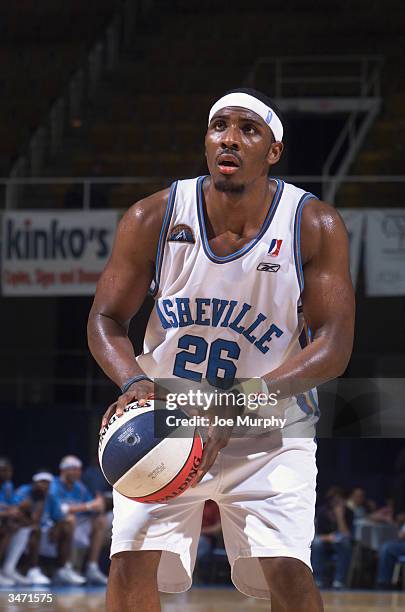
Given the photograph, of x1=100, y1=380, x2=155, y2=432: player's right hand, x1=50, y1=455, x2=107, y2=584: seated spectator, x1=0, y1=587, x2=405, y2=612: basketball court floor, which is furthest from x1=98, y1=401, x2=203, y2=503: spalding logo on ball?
x1=50, y1=455, x2=107, y2=584: seated spectator

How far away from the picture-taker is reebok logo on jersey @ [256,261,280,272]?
3.54m

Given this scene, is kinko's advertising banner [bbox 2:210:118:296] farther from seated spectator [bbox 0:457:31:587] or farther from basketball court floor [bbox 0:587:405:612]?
basketball court floor [bbox 0:587:405:612]

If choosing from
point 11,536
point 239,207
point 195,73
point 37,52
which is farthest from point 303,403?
point 37,52

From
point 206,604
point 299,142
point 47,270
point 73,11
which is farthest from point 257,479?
point 73,11

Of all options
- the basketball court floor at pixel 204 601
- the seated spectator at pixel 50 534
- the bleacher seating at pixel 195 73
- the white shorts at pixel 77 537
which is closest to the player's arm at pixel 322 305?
the basketball court floor at pixel 204 601

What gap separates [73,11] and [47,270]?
324 inches

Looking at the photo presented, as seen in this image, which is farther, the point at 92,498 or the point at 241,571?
the point at 92,498

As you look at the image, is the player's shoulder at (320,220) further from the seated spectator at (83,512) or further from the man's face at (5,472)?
the man's face at (5,472)

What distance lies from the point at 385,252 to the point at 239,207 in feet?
24.7

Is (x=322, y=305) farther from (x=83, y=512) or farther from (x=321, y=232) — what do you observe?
(x=83, y=512)

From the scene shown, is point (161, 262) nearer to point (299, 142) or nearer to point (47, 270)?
point (47, 270)

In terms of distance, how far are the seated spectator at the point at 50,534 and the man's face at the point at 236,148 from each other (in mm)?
7158

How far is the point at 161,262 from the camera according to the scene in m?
3.59

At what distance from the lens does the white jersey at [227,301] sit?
354 centimetres
